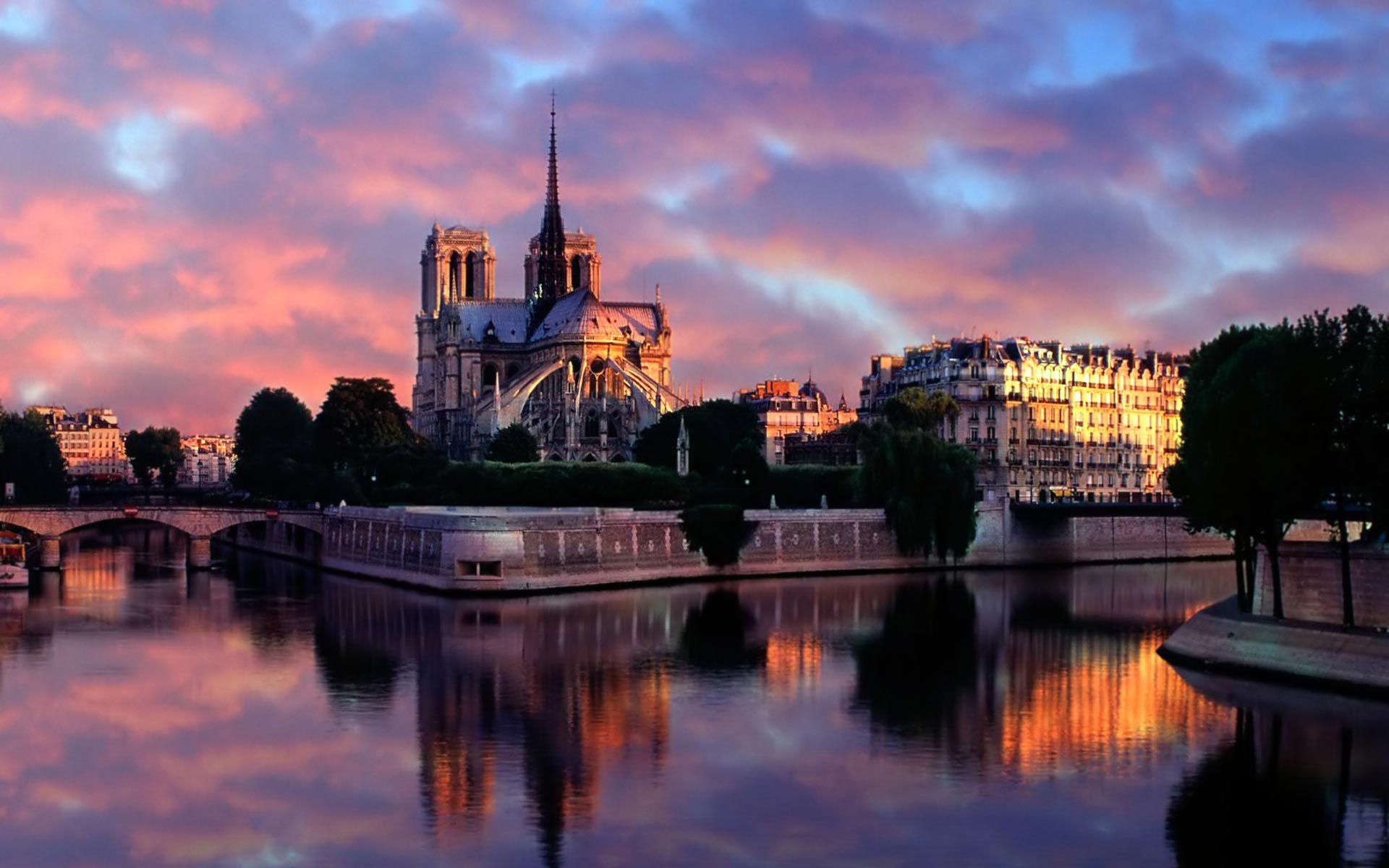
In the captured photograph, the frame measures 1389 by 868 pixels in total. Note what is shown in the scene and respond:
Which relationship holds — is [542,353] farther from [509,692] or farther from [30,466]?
[509,692]

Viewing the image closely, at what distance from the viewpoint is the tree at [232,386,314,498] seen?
295 ft

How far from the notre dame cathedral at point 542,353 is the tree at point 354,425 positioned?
13547 millimetres

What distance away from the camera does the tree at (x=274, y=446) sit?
89812 millimetres

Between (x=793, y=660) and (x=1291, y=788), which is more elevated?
(x=793, y=660)

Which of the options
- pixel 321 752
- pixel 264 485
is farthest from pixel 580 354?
pixel 321 752

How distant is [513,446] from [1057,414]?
31.8 m

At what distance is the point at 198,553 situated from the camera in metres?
74.8

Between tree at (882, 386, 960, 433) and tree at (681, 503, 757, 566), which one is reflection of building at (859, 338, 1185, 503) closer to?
tree at (882, 386, 960, 433)

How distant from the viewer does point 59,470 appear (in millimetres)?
101188

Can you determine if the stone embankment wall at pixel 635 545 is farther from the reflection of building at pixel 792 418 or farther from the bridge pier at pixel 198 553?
the reflection of building at pixel 792 418

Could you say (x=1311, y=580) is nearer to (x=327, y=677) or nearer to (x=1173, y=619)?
(x=1173, y=619)

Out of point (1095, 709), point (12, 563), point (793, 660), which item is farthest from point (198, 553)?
point (1095, 709)

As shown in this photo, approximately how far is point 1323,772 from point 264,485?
72925mm

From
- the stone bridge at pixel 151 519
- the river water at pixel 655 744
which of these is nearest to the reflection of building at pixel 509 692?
the river water at pixel 655 744
